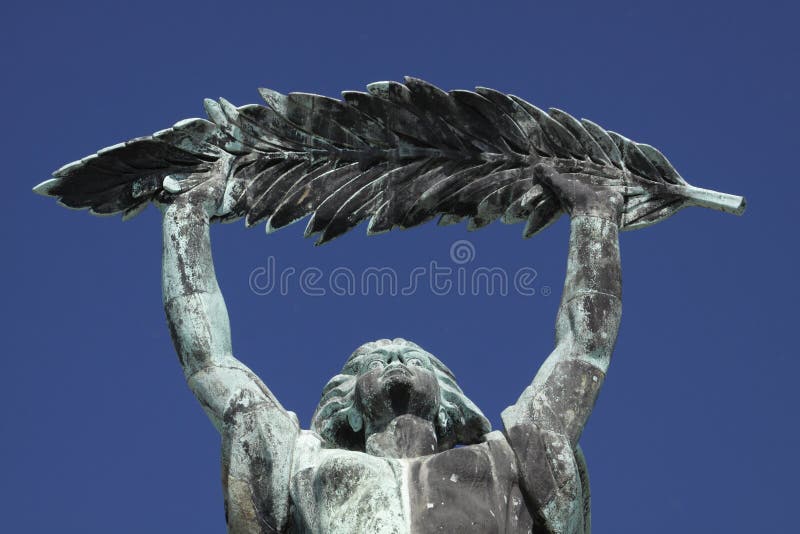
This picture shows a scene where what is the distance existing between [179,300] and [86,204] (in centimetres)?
109

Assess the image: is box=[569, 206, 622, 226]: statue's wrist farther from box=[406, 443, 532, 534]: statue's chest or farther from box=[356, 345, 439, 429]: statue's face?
box=[406, 443, 532, 534]: statue's chest

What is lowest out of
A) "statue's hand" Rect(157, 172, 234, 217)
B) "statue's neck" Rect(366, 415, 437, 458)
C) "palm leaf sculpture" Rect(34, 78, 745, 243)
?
"statue's neck" Rect(366, 415, 437, 458)

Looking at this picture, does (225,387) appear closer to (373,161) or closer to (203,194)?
(203,194)

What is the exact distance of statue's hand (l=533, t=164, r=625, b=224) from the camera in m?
10.8

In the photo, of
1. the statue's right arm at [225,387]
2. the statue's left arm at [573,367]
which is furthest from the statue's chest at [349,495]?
the statue's left arm at [573,367]

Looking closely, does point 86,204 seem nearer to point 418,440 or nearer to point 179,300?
point 179,300

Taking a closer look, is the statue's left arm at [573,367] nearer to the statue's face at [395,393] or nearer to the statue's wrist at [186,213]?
the statue's face at [395,393]

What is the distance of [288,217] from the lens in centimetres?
1116

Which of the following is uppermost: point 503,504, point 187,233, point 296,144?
point 296,144

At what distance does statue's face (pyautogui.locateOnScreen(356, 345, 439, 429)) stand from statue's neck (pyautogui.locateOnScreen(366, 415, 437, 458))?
0.06 metres

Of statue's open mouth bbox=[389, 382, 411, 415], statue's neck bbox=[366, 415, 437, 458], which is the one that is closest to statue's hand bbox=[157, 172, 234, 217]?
statue's open mouth bbox=[389, 382, 411, 415]

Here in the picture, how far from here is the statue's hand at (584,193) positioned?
10773 millimetres

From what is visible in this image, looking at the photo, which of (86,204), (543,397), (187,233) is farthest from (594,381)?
(86,204)

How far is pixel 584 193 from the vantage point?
1084cm
